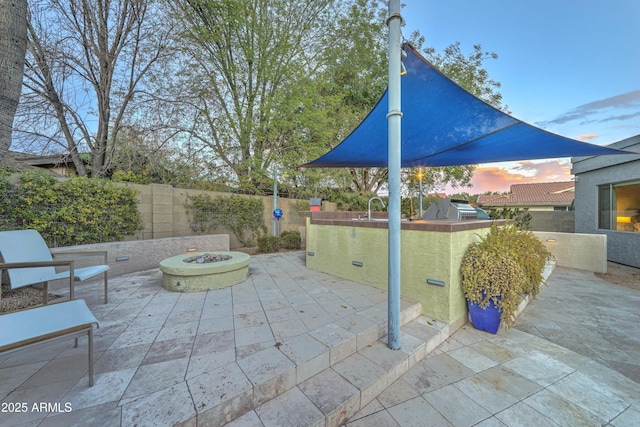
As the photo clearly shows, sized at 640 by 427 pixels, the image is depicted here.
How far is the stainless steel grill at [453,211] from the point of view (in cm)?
444

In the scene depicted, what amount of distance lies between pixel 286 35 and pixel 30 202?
7798 millimetres

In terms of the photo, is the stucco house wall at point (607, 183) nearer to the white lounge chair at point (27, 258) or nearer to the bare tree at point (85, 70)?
the white lounge chair at point (27, 258)

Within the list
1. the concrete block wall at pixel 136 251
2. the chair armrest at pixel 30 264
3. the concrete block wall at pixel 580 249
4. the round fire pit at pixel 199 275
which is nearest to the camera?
the chair armrest at pixel 30 264

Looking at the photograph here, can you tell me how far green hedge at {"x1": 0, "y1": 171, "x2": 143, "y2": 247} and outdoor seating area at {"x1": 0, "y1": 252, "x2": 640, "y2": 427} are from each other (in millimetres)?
2203

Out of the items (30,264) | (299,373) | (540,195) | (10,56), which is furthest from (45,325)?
(540,195)

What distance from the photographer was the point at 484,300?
8.59 feet

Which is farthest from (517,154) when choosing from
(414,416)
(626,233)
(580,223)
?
(580,223)

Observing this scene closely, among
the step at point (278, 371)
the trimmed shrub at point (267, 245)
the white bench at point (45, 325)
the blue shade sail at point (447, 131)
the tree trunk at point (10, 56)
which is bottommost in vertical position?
the step at point (278, 371)

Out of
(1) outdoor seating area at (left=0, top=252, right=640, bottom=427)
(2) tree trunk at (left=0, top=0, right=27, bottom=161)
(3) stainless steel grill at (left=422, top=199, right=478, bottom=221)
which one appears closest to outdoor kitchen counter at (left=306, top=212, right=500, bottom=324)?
(1) outdoor seating area at (left=0, top=252, right=640, bottom=427)

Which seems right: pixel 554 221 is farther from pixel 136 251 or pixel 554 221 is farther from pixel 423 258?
pixel 136 251

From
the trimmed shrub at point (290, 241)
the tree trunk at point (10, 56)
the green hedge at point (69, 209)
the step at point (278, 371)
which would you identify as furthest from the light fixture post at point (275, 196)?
the step at point (278, 371)

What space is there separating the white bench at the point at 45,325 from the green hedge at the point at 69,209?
2908 millimetres

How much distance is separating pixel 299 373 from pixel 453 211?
415 cm

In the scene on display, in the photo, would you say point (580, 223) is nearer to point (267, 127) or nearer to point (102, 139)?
point (267, 127)
